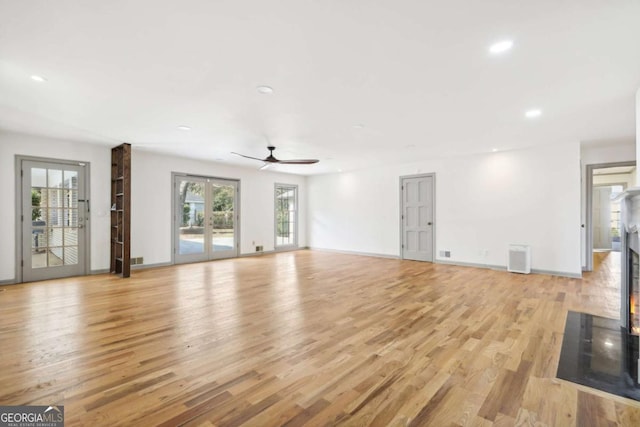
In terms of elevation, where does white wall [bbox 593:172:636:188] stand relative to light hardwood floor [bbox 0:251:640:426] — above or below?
above

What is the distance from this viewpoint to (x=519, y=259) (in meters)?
5.94

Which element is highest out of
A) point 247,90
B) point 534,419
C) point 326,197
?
point 247,90

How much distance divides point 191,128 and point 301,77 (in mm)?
2562

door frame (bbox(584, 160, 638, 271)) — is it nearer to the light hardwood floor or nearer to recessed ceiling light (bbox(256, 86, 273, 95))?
the light hardwood floor

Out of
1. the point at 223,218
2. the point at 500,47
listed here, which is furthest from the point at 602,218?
the point at 223,218

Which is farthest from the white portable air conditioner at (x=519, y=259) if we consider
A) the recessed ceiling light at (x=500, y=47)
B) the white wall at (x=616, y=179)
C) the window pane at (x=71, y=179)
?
the window pane at (x=71, y=179)

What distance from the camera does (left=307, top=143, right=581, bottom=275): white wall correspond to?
5711 mm

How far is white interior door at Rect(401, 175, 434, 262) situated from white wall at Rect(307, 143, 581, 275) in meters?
0.18

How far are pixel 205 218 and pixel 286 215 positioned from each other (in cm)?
284

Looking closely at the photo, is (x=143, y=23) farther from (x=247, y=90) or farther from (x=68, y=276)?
(x=68, y=276)

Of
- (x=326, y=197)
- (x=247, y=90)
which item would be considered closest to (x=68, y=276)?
(x=247, y=90)

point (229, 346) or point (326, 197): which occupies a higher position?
point (326, 197)

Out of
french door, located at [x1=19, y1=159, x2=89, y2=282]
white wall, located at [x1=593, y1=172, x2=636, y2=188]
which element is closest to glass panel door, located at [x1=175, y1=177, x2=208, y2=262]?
french door, located at [x1=19, y1=159, x2=89, y2=282]

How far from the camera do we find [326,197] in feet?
32.0
